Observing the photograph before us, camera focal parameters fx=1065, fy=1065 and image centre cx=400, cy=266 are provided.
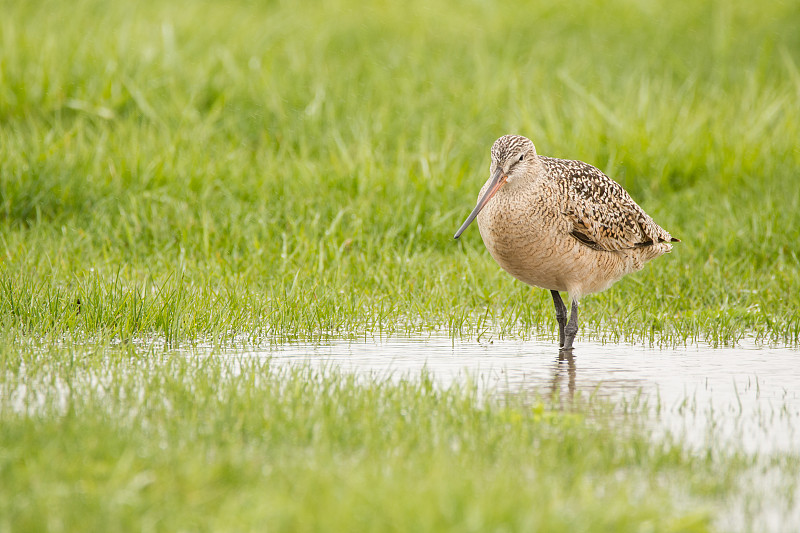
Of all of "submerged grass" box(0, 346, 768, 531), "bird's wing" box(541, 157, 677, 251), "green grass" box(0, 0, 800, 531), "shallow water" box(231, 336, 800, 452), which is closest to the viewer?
"submerged grass" box(0, 346, 768, 531)

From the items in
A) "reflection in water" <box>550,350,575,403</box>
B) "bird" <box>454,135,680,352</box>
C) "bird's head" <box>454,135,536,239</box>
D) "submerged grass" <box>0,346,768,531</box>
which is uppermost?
"bird's head" <box>454,135,536,239</box>

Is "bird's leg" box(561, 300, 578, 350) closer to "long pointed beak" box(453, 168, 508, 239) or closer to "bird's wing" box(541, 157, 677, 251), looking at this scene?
"bird's wing" box(541, 157, 677, 251)

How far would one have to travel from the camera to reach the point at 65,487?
3.47m

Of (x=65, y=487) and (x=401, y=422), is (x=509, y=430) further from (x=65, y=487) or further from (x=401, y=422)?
(x=65, y=487)

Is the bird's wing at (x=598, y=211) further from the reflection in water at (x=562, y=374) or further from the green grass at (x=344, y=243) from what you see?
the reflection in water at (x=562, y=374)

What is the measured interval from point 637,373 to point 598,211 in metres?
1.43

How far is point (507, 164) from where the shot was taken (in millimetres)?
6523

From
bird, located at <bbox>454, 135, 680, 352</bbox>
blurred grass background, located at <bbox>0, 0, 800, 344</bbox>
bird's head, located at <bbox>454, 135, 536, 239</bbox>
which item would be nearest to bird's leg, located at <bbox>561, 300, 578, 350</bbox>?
bird, located at <bbox>454, 135, 680, 352</bbox>

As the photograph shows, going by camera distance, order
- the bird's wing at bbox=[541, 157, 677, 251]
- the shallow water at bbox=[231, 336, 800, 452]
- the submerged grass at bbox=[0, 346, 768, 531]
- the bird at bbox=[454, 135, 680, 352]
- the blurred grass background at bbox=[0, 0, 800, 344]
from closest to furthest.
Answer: the submerged grass at bbox=[0, 346, 768, 531] < the shallow water at bbox=[231, 336, 800, 452] < the bird at bbox=[454, 135, 680, 352] < the bird's wing at bbox=[541, 157, 677, 251] < the blurred grass background at bbox=[0, 0, 800, 344]

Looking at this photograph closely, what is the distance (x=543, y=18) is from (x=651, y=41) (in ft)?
5.06

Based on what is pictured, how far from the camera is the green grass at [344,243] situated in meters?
3.67

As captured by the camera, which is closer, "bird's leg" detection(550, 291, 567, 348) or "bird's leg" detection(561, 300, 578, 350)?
"bird's leg" detection(561, 300, 578, 350)

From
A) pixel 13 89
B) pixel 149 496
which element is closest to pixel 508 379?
pixel 149 496

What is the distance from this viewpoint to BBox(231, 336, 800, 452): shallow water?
477 cm
